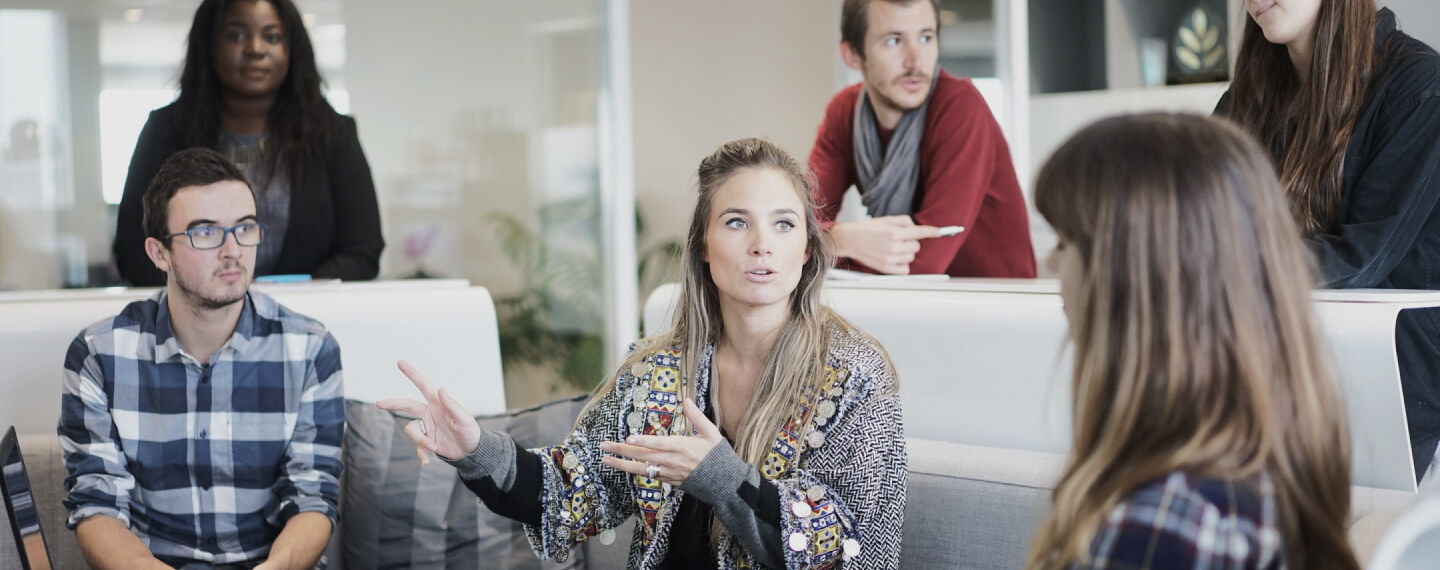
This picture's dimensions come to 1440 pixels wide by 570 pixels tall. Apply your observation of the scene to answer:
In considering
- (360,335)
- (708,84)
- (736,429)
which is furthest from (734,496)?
(708,84)

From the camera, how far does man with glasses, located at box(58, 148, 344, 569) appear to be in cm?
Result: 221

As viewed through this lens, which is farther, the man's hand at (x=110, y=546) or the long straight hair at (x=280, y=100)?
the long straight hair at (x=280, y=100)

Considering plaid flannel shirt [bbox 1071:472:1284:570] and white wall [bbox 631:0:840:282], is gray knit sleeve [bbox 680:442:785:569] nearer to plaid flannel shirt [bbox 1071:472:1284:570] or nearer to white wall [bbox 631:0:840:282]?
plaid flannel shirt [bbox 1071:472:1284:570]

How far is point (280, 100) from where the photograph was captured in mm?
3398

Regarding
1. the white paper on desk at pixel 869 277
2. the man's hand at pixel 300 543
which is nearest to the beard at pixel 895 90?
the white paper on desk at pixel 869 277

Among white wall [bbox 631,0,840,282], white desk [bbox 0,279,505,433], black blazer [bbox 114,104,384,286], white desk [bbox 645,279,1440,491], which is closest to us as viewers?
white desk [bbox 645,279,1440,491]

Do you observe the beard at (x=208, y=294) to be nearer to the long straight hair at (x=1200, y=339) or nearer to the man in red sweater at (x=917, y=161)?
the man in red sweater at (x=917, y=161)

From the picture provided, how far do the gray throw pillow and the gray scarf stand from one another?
1.01 m

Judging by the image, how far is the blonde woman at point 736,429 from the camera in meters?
1.69

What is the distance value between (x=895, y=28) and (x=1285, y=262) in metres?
1.76

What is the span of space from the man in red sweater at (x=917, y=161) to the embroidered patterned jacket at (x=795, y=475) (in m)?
0.69

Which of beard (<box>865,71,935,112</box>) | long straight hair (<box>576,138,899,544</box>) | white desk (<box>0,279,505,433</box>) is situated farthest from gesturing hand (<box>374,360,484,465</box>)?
beard (<box>865,71,935,112</box>)

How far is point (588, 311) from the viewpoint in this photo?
484cm

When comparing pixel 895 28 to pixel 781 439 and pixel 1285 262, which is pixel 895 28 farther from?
pixel 1285 262
